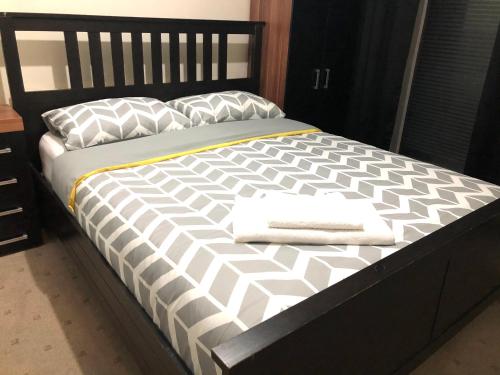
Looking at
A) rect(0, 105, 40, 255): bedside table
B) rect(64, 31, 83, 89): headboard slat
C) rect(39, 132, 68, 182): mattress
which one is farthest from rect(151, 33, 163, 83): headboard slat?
rect(0, 105, 40, 255): bedside table

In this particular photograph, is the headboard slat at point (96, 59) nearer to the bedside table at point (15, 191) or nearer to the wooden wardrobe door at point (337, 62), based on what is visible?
the bedside table at point (15, 191)

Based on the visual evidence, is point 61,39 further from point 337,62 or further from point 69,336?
point 337,62

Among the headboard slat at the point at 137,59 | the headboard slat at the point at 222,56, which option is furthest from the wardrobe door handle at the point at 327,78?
the headboard slat at the point at 137,59

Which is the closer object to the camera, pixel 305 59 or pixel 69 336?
pixel 69 336

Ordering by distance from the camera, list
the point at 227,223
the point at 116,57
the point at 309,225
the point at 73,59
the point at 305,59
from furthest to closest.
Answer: the point at 305,59 → the point at 116,57 → the point at 73,59 → the point at 227,223 → the point at 309,225

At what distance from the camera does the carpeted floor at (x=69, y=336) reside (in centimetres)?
156

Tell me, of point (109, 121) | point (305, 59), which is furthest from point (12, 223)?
point (305, 59)

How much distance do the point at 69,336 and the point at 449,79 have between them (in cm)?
325

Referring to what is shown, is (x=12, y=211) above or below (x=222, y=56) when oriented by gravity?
below

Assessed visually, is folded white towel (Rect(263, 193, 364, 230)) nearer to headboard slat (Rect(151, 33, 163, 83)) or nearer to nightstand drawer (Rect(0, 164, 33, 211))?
nightstand drawer (Rect(0, 164, 33, 211))

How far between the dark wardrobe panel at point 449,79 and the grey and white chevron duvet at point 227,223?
1522 mm

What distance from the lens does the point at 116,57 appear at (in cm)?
246

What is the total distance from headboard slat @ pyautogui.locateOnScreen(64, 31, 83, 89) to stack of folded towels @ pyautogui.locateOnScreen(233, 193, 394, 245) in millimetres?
1539

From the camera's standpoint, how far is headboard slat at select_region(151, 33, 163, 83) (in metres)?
2.58
